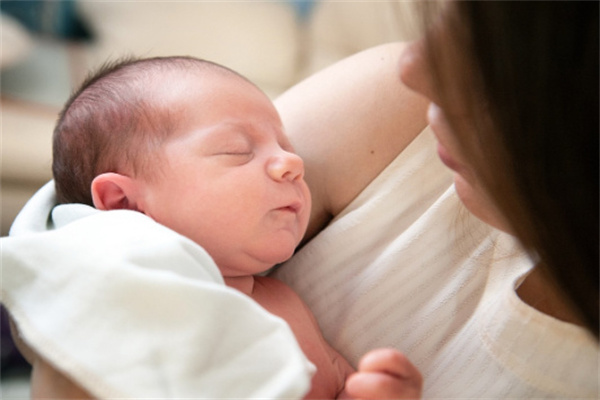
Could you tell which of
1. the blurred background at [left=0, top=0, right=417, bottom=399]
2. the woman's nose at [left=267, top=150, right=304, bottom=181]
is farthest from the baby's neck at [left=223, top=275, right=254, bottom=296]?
the blurred background at [left=0, top=0, right=417, bottom=399]

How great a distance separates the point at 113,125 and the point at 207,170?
0.14 metres

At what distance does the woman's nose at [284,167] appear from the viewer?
0.72 m

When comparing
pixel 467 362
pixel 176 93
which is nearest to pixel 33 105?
pixel 176 93

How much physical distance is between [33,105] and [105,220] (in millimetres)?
1495

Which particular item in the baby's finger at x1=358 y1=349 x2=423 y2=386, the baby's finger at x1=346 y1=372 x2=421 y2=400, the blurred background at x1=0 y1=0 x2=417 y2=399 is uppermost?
the baby's finger at x1=358 y1=349 x2=423 y2=386

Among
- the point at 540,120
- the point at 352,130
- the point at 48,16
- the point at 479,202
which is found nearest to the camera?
the point at 540,120

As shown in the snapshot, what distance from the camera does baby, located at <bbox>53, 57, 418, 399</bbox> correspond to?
71 cm

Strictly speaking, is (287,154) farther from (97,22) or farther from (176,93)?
(97,22)

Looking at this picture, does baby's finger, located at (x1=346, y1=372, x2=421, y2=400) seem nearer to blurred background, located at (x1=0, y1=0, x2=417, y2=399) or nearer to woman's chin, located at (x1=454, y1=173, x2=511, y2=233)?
woman's chin, located at (x1=454, y1=173, x2=511, y2=233)

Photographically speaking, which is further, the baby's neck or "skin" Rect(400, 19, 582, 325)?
the baby's neck

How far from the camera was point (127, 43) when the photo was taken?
2.32 metres

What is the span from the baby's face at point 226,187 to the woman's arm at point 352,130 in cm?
8

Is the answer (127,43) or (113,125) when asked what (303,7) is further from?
(113,125)

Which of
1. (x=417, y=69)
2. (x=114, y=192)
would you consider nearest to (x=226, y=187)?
(x=114, y=192)
